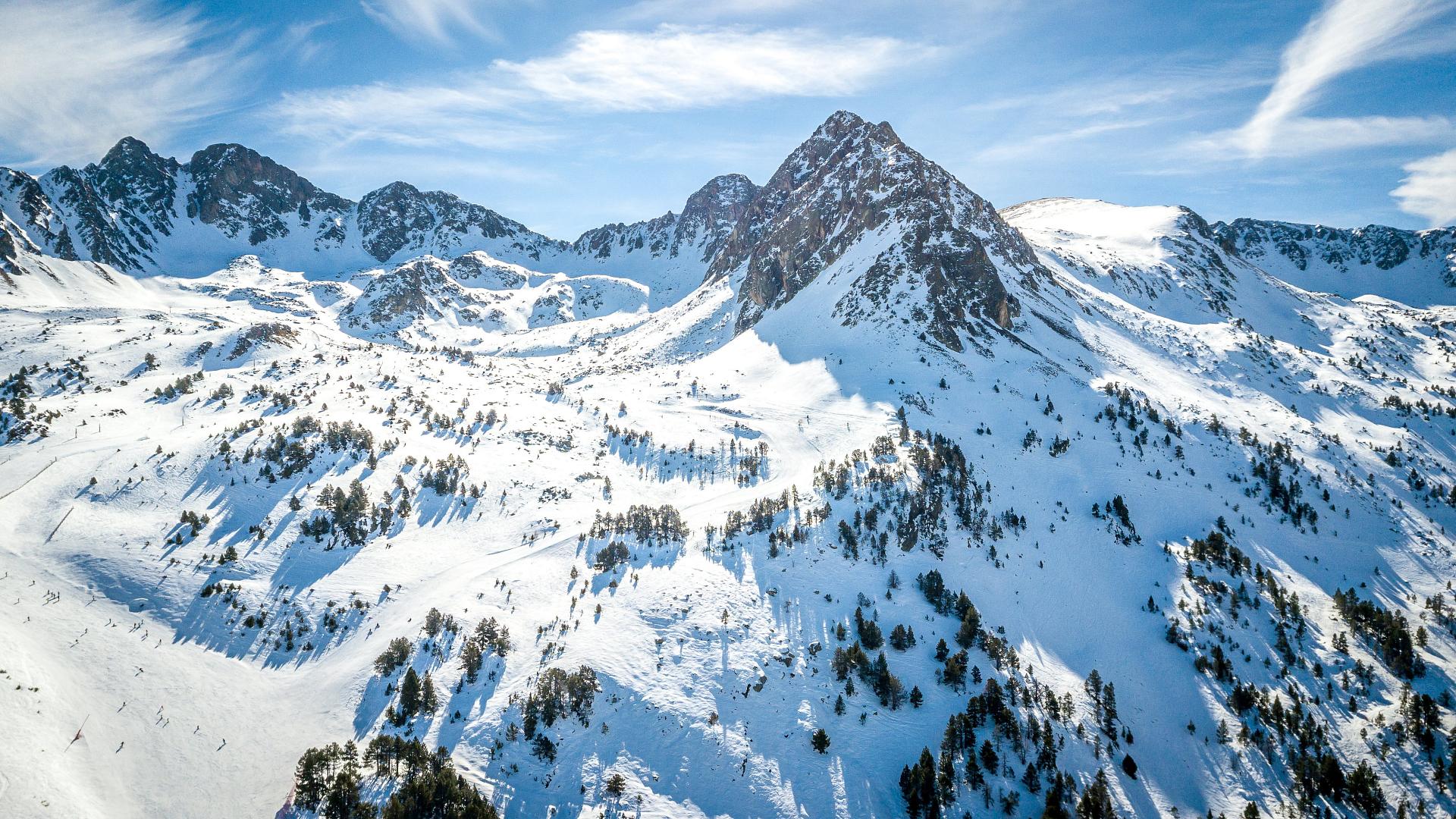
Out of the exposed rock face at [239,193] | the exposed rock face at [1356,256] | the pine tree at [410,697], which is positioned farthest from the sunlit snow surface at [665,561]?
the exposed rock face at [239,193]

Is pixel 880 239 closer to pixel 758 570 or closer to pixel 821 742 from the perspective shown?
pixel 758 570

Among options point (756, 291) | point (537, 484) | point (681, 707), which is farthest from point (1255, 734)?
point (756, 291)

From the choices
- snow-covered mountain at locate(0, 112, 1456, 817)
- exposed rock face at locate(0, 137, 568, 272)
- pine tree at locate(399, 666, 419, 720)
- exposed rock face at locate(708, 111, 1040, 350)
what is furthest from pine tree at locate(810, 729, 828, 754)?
exposed rock face at locate(0, 137, 568, 272)

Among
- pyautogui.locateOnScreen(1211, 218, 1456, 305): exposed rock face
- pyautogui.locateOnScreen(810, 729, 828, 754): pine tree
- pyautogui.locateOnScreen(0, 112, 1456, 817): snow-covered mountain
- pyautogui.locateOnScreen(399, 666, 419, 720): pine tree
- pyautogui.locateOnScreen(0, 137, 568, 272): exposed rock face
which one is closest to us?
pyautogui.locateOnScreen(0, 112, 1456, 817): snow-covered mountain

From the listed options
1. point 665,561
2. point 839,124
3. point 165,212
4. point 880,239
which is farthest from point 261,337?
point 165,212

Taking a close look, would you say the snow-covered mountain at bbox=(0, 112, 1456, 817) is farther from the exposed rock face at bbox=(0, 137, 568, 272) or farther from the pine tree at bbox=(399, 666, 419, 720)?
the exposed rock face at bbox=(0, 137, 568, 272)

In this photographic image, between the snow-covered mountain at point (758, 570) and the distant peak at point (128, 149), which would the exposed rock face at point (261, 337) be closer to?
the snow-covered mountain at point (758, 570)
